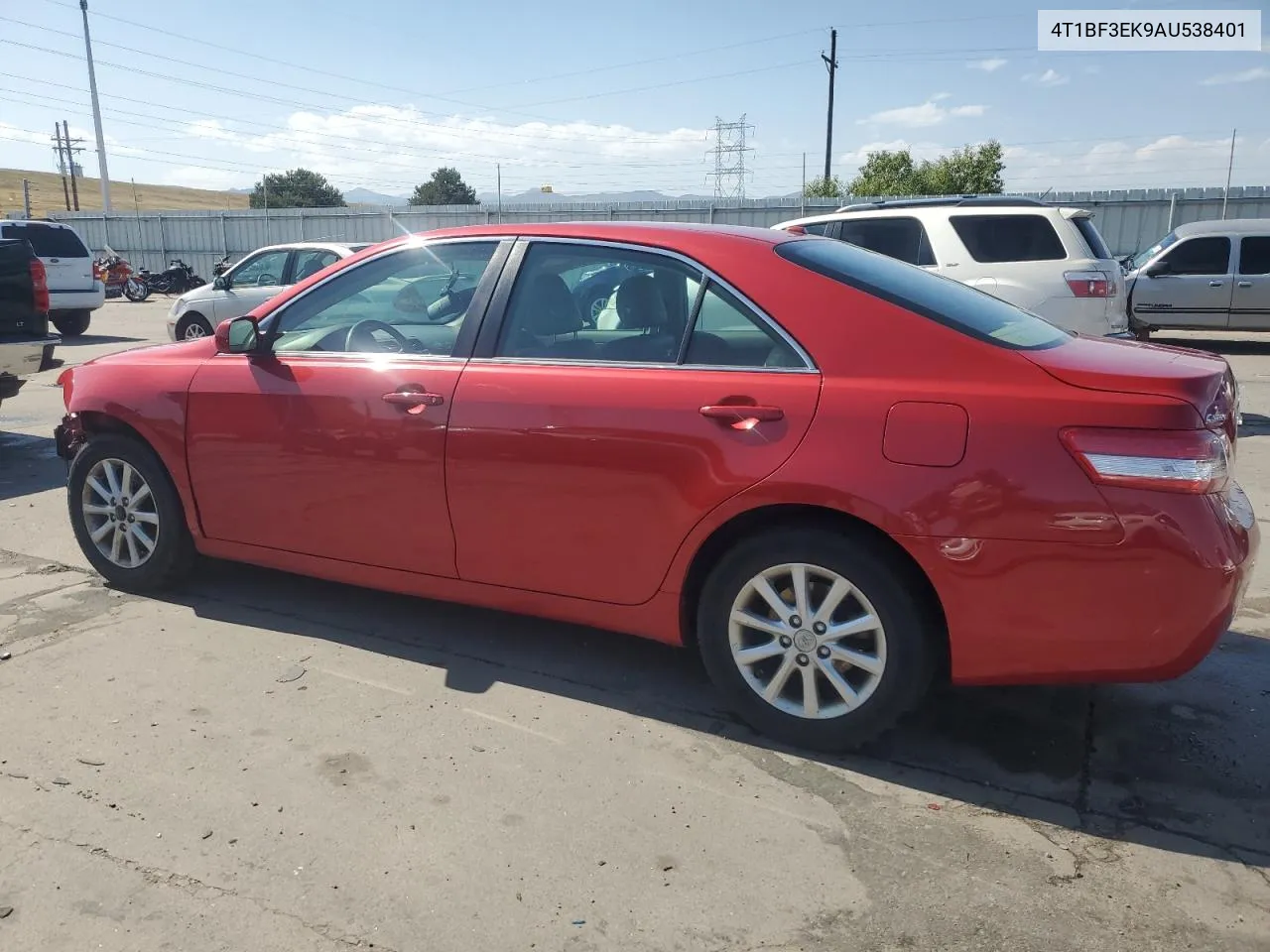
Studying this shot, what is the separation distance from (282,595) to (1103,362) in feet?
11.9

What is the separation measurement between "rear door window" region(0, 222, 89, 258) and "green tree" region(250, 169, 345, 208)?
57109 mm

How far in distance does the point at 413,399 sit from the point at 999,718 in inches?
95.0

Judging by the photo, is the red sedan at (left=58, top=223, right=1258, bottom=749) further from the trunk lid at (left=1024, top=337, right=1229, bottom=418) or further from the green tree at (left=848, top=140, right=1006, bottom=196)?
the green tree at (left=848, top=140, right=1006, bottom=196)

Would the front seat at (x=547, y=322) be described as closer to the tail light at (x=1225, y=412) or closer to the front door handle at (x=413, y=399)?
the front door handle at (x=413, y=399)

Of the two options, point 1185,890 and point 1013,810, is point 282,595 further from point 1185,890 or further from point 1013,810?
point 1185,890

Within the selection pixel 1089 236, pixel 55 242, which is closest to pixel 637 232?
pixel 1089 236

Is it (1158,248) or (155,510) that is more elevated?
(1158,248)

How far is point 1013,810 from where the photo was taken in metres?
2.96

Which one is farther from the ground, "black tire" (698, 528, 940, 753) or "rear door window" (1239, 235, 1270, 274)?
"rear door window" (1239, 235, 1270, 274)

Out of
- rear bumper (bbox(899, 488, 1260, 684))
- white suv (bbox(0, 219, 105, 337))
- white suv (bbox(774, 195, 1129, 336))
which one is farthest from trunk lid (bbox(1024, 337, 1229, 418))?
white suv (bbox(0, 219, 105, 337))

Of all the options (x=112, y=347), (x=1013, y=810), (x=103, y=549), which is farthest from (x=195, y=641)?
(x=112, y=347)

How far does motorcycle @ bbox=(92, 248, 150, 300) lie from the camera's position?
2771 centimetres

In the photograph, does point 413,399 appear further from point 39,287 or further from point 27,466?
point 39,287

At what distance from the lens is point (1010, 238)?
8.99 meters
